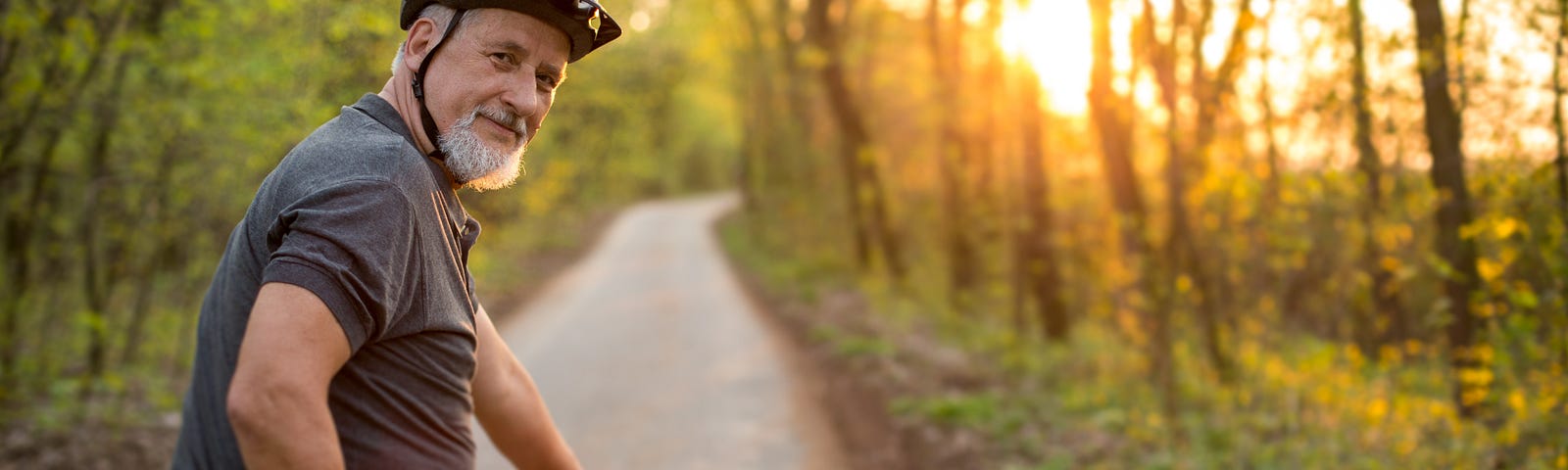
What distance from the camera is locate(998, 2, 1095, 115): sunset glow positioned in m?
9.94

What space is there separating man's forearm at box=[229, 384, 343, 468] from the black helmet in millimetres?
715

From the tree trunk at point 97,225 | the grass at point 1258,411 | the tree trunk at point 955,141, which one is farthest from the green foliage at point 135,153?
the tree trunk at point 955,141

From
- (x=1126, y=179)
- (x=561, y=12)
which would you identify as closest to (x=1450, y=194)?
(x=1126, y=179)

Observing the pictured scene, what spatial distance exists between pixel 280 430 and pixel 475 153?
0.59 meters

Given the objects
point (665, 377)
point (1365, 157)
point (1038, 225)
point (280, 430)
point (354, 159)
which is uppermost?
point (354, 159)

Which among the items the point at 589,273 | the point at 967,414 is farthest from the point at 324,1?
the point at 589,273

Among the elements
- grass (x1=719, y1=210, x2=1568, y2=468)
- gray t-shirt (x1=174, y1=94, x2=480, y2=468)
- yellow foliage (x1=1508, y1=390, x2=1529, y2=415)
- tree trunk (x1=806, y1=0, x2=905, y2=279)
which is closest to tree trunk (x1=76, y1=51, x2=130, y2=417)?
grass (x1=719, y1=210, x2=1568, y2=468)

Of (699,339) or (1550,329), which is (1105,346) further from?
(1550,329)

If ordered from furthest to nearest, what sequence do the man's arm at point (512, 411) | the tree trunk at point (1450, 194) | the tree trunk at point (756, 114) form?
the tree trunk at point (756, 114)
the tree trunk at point (1450, 194)
the man's arm at point (512, 411)

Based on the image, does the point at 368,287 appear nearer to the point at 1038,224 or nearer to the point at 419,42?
the point at 419,42

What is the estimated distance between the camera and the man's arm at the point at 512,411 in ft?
7.37

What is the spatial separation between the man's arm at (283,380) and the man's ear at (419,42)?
54cm

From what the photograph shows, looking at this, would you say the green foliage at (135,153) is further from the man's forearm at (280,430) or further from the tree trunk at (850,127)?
the tree trunk at (850,127)

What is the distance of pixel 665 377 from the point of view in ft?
36.2
